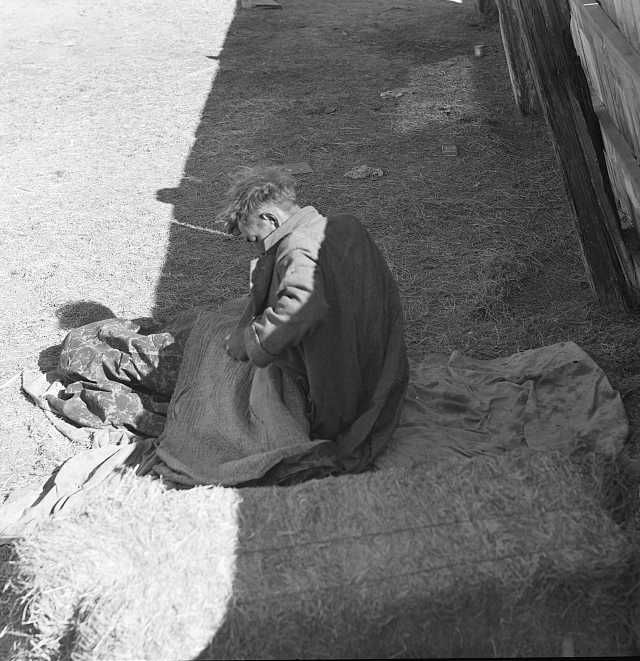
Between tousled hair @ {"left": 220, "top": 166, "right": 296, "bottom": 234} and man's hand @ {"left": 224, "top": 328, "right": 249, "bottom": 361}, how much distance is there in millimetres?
547

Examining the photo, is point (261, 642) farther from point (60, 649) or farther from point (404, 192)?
point (404, 192)

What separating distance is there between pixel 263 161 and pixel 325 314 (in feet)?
16.2

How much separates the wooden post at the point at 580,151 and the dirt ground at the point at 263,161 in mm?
232

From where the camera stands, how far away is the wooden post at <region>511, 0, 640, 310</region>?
18.3 feet

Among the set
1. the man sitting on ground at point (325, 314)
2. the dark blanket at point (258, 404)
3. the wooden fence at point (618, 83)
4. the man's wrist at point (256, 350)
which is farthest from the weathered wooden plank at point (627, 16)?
the man's wrist at point (256, 350)

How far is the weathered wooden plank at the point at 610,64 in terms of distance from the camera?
4.26 m

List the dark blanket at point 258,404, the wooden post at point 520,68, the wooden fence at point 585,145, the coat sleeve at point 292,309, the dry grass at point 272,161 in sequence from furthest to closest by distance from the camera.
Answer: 1. the wooden post at point 520,68
2. the dry grass at point 272,161
3. the wooden fence at point 585,145
4. the dark blanket at point 258,404
5. the coat sleeve at point 292,309

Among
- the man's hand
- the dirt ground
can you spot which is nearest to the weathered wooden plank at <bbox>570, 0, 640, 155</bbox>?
the dirt ground

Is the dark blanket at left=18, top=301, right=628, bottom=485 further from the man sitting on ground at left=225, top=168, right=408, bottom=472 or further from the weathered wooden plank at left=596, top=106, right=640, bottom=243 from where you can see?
the weathered wooden plank at left=596, top=106, right=640, bottom=243

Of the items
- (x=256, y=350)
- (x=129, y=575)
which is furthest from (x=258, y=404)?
(x=129, y=575)

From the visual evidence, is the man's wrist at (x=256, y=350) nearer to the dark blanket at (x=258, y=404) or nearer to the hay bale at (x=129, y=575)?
the dark blanket at (x=258, y=404)

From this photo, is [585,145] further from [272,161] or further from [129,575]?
[129,575]

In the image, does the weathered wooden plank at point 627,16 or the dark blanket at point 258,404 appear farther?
the dark blanket at point 258,404

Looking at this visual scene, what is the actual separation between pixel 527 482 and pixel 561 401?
127 centimetres
